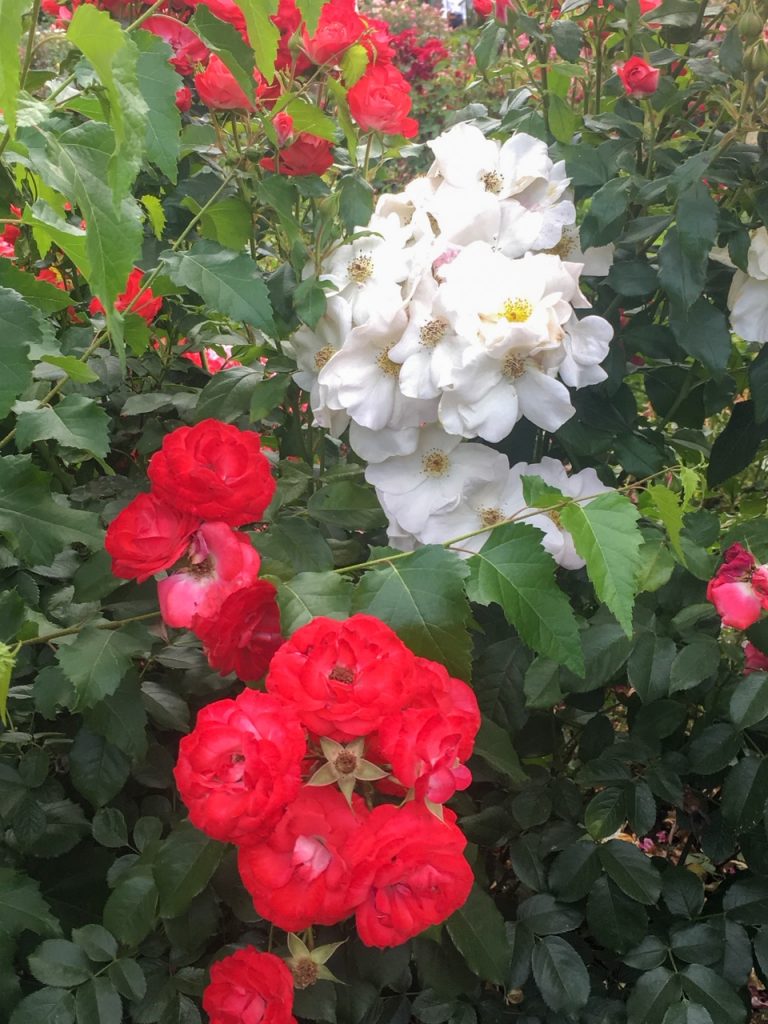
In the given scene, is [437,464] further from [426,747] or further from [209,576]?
[426,747]

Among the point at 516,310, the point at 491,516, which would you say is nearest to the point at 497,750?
the point at 491,516

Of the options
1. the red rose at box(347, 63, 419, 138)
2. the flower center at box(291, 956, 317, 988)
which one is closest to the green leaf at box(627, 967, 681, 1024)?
the flower center at box(291, 956, 317, 988)

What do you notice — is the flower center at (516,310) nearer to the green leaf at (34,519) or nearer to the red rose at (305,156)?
the red rose at (305,156)

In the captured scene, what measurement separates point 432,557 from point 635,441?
53 cm

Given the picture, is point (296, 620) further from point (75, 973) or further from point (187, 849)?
point (75, 973)

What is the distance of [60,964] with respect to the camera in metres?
0.92

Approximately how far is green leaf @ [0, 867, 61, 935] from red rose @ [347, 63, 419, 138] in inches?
39.0

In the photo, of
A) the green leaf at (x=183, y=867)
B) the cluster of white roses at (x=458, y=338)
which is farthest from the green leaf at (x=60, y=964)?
the cluster of white roses at (x=458, y=338)

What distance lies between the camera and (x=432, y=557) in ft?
2.93

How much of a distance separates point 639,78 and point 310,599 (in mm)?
820

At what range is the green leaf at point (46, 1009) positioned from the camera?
882 mm

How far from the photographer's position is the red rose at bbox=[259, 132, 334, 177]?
1201 mm

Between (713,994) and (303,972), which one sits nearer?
(303,972)

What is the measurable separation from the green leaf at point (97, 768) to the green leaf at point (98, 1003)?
0.63 feet
